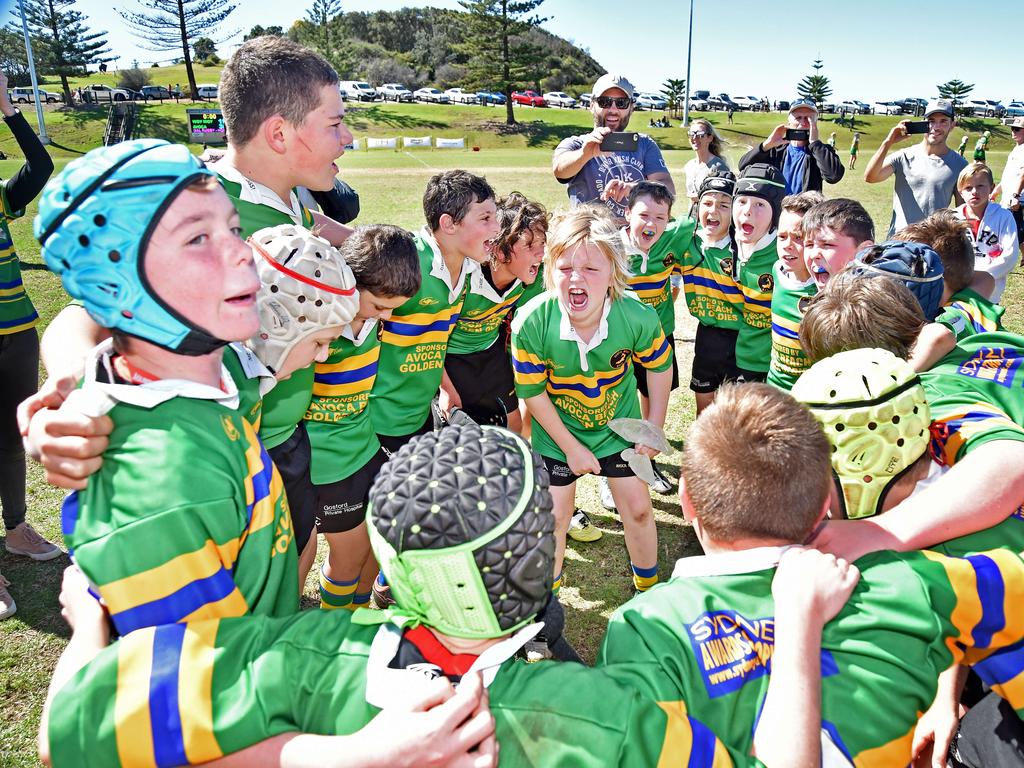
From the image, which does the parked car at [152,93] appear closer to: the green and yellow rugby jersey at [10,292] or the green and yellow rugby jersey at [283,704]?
the green and yellow rugby jersey at [10,292]

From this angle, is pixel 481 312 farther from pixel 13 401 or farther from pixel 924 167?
pixel 924 167

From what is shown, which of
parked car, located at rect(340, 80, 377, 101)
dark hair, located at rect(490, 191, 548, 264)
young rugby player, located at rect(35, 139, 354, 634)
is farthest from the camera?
parked car, located at rect(340, 80, 377, 101)

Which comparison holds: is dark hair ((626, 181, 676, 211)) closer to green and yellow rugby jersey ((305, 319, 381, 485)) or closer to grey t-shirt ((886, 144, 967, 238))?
green and yellow rugby jersey ((305, 319, 381, 485))

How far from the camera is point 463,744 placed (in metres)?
1.35

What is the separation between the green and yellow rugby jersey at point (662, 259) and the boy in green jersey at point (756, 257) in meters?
0.40

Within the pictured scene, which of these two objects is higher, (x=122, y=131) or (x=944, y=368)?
(x=122, y=131)

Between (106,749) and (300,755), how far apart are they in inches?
15.3

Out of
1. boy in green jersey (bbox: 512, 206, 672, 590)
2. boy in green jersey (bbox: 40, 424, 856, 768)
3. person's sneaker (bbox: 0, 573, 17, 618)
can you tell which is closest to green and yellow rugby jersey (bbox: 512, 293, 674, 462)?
boy in green jersey (bbox: 512, 206, 672, 590)

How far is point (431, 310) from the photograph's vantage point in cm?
455

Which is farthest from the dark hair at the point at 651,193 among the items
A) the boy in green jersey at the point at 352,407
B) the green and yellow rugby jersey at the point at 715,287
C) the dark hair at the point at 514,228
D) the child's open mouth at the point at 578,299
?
the boy in green jersey at the point at 352,407

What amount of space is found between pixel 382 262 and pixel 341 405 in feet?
2.67

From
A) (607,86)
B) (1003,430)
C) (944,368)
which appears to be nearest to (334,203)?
(607,86)

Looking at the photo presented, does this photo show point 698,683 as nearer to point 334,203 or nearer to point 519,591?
point 519,591

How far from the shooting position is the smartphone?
642cm
